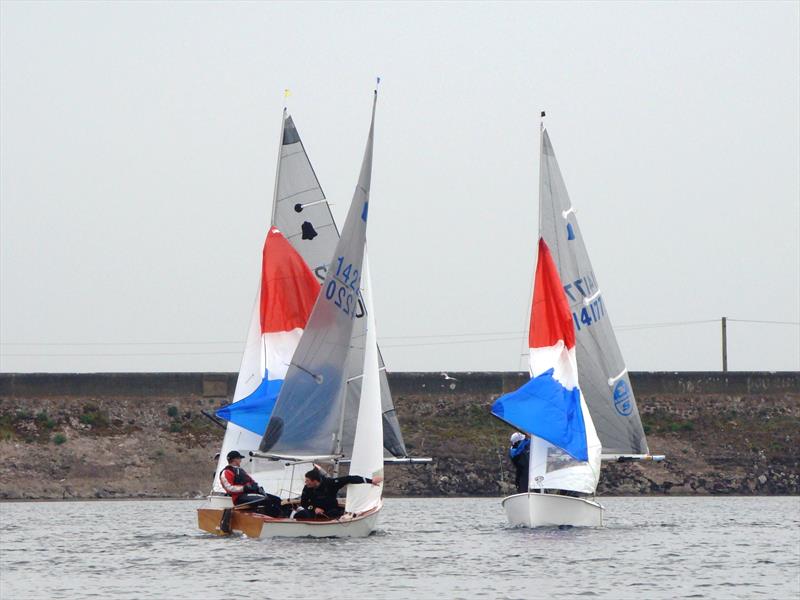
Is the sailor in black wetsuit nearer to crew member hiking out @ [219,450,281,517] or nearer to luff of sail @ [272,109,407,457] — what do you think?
crew member hiking out @ [219,450,281,517]

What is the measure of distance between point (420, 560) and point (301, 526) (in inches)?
101

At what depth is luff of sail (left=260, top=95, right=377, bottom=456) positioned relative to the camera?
A: 2906 cm

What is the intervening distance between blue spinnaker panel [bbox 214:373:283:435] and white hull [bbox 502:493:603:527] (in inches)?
184

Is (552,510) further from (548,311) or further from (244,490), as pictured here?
(244,490)

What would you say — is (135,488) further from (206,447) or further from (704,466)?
(704,466)

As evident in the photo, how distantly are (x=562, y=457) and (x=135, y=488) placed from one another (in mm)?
17024

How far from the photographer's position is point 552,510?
29.9m

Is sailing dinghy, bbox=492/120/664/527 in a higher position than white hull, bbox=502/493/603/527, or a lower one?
higher

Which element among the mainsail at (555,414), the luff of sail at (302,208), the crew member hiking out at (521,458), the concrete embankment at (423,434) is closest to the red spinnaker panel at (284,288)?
the luff of sail at (302,208)

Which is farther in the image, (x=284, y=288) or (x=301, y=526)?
(x=284, y=288)

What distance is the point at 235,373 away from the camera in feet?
166

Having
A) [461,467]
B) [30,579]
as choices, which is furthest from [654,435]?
[30,579]

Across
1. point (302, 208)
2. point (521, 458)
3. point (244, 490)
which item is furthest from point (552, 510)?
point (302, 208)

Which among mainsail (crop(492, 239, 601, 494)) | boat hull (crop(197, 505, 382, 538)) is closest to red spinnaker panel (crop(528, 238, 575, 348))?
mainsail (crop(492, 239, 601, 494))
